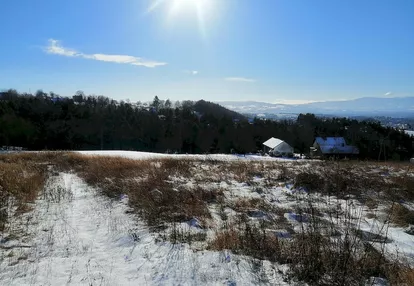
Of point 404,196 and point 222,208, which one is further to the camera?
point 404,196

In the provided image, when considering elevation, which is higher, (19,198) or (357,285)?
(357,285)

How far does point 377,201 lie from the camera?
21.1 feet

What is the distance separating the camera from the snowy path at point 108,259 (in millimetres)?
3199

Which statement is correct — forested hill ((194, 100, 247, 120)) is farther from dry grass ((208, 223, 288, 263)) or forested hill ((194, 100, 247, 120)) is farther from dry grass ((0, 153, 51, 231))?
dry grass ((208, 223, 288, 263))

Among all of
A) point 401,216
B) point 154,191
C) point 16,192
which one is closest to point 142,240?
point 154,191

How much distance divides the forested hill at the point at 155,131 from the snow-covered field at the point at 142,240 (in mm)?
40947

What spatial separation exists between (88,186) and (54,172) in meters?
2.89

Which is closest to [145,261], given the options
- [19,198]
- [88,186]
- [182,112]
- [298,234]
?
[298,234]

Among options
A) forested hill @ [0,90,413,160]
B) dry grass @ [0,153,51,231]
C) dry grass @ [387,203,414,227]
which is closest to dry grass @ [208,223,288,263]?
dry grass @ [387,203,414,227]

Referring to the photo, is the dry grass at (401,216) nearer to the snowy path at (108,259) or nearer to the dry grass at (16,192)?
the snowy path at (108,259)

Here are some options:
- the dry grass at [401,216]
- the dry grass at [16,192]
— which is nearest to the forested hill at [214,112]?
the dry grass at [16,192]

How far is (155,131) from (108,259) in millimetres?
53598

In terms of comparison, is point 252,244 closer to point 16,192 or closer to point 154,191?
point 154,191

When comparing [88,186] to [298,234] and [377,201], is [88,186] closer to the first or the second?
[298,234]
